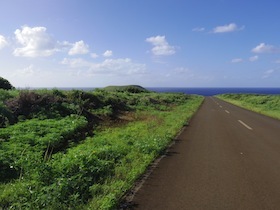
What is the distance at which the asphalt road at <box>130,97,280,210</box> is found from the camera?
509cm

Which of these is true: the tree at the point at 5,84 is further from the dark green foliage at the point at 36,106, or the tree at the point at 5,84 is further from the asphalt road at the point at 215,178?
the asphalt road at the point at 215,178

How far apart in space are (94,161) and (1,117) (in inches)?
289

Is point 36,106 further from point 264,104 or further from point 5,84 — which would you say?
point 264,104

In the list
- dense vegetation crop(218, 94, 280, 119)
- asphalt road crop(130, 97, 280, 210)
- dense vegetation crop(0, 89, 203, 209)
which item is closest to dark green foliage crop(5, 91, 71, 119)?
dense vegetation crop(0, 89, 203, 209)

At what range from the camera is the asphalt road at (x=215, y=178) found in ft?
16.7

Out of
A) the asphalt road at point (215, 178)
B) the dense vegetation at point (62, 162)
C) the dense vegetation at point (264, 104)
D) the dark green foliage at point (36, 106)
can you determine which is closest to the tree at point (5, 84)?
the dark green foliage at point (36, 106)

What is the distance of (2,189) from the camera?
5.77 metres

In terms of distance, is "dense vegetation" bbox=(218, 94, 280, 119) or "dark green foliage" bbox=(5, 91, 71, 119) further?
"dense vegetation" bbox=(218, 94, 280, 119)

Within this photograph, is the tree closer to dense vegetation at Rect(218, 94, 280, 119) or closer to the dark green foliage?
the dark green foliage

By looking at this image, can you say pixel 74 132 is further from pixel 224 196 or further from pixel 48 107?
pixel 224 196

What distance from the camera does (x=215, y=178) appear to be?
6.50 m

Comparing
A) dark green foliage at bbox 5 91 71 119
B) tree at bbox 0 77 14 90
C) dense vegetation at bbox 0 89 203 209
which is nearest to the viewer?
dense vegetation at bbox 0 89 203 209

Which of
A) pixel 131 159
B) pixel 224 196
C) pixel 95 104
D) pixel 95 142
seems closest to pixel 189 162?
pixel 131 159

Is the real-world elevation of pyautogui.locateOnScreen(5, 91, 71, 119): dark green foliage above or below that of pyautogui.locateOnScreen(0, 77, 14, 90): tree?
below
